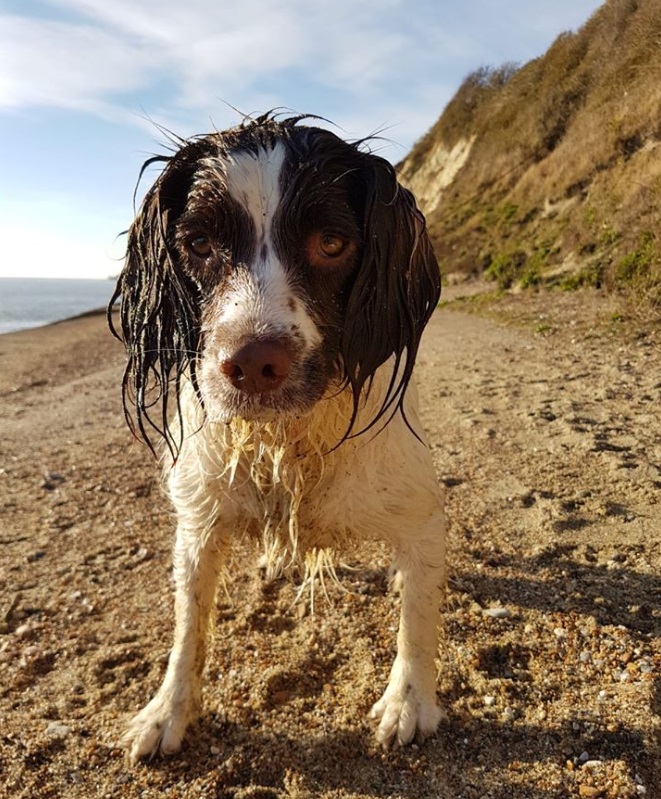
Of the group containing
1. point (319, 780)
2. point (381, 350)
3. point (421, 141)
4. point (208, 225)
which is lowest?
point (319, 780)

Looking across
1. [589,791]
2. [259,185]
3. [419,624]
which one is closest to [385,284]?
[259,185]

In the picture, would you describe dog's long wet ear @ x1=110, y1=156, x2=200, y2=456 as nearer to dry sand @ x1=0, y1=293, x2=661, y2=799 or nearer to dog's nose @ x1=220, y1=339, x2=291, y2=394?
dog's nose @ x1=220, y1=339, x2=291, y2=394

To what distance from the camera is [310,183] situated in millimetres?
2158

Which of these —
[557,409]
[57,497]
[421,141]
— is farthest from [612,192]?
[421,141]

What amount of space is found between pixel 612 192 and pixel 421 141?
25.4m

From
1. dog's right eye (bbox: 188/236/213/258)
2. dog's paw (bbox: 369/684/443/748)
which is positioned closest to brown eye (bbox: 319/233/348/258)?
dog's right eye (bbox: 188/236/213/258)

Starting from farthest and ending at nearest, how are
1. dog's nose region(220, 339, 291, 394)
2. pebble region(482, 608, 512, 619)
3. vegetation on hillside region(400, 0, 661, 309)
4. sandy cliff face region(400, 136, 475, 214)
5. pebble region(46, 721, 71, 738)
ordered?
sandy cliff face region(400, 136, 475, 214)
vegetation on hillside region(400, 0, 661, 309)
pebble region(482, 608, 512, 619)
pebble region(46, 721, 71, 738)
dog's nose region(220, 339, 291, 394)

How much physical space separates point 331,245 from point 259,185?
0.30 m

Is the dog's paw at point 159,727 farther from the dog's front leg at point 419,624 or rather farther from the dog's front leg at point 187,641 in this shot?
the dog's front leg at point 419,624

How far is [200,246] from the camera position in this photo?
7.43ft

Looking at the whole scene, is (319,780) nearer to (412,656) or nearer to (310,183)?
(412,656)

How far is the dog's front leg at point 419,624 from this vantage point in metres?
2.51

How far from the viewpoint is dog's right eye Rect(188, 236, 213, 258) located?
2.25 m

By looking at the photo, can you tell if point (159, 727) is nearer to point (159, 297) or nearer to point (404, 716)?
point (404, 716)
